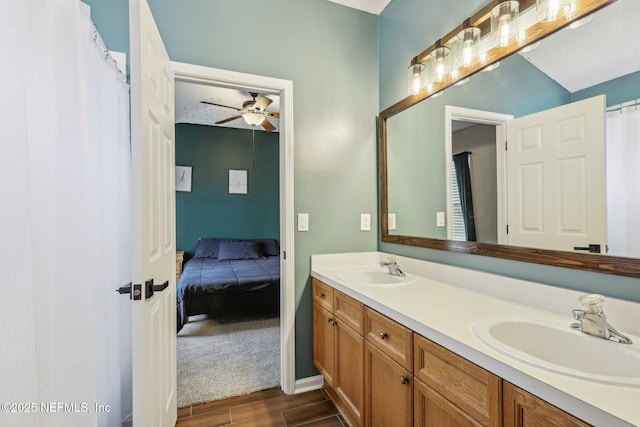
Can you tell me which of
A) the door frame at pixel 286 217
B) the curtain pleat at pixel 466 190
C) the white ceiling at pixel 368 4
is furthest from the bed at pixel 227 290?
the white ceiling at pixel 368 4

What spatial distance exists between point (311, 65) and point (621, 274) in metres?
2.01

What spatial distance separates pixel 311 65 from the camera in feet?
6.90

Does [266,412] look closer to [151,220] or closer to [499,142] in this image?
[151,220]

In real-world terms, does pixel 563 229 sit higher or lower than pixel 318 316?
higher

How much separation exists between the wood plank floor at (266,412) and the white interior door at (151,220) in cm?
18

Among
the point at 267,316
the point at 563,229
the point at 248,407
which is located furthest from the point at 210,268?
the point at 563,229

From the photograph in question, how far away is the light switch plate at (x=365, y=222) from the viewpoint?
2.24 meters

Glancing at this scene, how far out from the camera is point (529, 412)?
27.7 inches

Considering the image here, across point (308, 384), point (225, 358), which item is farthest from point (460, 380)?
point (225, 358)

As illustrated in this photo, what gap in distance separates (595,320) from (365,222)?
58.0 inches

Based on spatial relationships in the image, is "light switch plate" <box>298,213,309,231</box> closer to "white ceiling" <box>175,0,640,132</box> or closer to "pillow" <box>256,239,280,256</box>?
"white ceiling" <box>175,0,640,132</box>

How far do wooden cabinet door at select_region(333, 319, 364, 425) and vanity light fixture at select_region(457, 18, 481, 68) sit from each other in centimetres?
151

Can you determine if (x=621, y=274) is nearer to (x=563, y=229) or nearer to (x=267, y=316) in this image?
(x=563, y=229)

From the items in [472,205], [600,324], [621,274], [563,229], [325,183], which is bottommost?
Result: [600,324]
